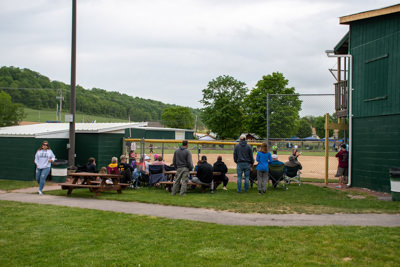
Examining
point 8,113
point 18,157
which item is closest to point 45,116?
point 8,113

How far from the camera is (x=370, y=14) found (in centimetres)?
1359

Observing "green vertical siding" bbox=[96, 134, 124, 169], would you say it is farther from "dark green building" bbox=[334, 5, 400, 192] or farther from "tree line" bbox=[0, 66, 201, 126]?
"tree line" bbox=[0, 66, 201, 126]

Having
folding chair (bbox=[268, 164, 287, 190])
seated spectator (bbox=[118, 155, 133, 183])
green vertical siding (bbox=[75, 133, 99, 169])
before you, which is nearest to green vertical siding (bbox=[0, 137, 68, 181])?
green vertical siding (bbox=[75, 133, 99, 169])

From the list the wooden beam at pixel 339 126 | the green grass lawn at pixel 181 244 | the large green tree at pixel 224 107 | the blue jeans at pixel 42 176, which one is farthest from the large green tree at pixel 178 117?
the green grass lawn at pixel 181 244

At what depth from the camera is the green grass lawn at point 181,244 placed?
5251mm

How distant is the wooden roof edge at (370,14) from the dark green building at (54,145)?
1043 centimetres

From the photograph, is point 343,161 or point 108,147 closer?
point 343,161

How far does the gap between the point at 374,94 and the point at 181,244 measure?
1038 centimetres

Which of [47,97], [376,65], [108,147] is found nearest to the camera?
[376,65]

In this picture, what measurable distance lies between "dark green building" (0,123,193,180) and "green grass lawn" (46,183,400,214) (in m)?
4.13

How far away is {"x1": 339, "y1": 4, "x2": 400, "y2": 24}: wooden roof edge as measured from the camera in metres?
12.5

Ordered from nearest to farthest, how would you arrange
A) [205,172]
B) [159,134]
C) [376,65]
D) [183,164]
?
1. [183,164]
2. [205,172]
3. [376,65]
4. [159,134]

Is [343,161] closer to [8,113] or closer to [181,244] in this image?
[181,244]

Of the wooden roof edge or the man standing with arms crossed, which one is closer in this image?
the man standing with arms crossed
